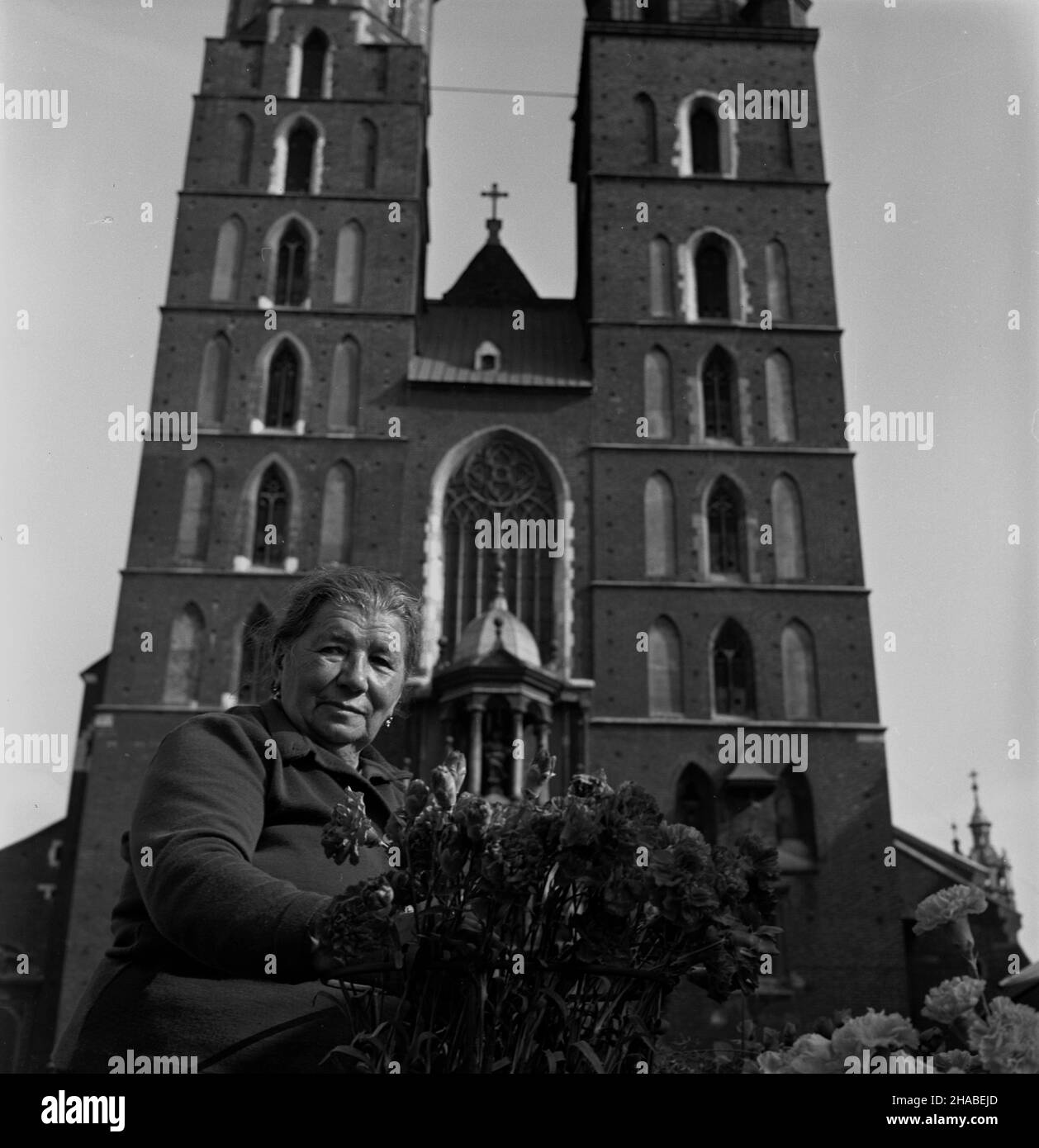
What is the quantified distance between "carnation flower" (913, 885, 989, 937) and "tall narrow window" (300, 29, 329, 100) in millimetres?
19778

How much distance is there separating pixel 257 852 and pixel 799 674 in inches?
594

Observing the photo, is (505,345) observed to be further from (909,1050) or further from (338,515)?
(909,1050)

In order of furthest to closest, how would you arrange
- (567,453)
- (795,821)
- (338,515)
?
1. (567,453)
2. (338,515)
3. (795,821)

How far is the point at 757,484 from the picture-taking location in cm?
1728

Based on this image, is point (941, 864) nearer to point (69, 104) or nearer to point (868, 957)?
point (868, 957)

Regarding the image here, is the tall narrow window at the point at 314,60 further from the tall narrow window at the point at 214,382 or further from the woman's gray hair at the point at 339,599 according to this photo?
the woman's gray hair at the point at 339,599

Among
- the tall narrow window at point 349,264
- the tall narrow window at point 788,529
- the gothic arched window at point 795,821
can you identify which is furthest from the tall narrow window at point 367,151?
the gothic arched window at point 795,821

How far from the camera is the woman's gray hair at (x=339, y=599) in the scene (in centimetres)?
207

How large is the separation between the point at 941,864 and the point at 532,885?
15.9 metres

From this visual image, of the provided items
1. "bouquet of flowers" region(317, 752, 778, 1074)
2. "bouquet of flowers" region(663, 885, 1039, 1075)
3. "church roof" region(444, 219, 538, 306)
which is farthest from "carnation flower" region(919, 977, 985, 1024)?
"church roof" region(444, 219, 538, 306)

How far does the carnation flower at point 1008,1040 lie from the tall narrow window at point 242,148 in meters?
19.0

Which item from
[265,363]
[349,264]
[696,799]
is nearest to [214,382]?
[265,363]

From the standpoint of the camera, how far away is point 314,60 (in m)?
20.3

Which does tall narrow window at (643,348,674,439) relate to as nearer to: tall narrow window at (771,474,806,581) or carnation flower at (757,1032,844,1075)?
tall narrow window at (771,474,806,581)
